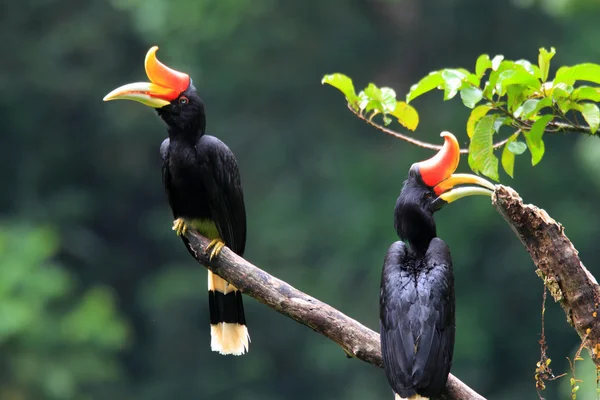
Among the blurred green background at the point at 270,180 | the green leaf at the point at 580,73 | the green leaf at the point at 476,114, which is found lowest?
the green leaf at the point at 580,73

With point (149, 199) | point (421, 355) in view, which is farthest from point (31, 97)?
point (421, 355)

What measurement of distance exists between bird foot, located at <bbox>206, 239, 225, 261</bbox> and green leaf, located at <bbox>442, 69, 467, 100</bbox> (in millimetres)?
1225

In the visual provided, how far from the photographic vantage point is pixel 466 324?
15742 millimetres

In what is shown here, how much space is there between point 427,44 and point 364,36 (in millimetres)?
997

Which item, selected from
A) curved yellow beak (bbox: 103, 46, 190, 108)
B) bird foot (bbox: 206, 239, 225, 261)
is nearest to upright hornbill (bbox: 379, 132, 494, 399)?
bird foot (bbox: 206, 239, 225, 261)

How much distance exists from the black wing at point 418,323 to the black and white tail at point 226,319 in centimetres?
85

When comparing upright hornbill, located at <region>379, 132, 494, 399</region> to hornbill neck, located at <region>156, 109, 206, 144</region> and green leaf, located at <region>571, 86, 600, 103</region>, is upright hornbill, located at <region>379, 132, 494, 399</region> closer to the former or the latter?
green leaf, located at <region>571, 86, 600, 103</region>

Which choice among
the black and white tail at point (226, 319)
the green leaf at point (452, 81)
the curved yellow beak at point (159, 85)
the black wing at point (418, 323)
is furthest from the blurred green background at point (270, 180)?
the green leaf at point (452, 81)

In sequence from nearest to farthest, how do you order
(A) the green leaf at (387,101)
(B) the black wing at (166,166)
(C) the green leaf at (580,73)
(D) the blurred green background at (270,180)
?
(C) the green leaf at (580,73) < (A) the green leaf at (387,101) < (B) the black wing at (166,166) < (D) the blurred green background at (270,180)

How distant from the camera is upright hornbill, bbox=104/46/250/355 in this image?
4773 millimetres

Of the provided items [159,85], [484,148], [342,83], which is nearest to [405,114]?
[342,83]

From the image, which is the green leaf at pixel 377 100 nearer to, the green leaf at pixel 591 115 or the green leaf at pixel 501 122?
the green leaf at pixel 501 122

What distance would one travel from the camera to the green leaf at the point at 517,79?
3.69m

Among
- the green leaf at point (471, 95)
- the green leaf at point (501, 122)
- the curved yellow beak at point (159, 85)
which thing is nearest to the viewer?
the green leaf at point (471, 95)
